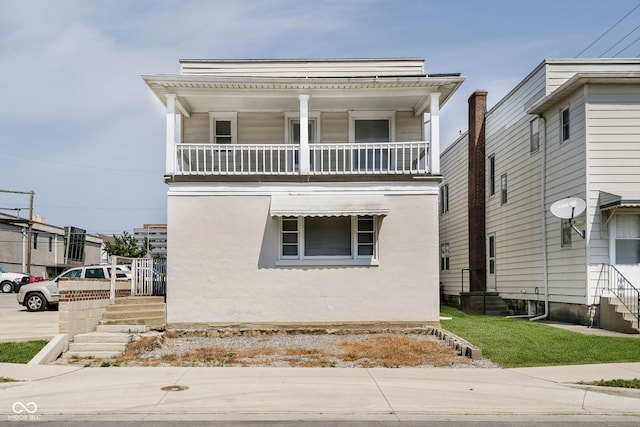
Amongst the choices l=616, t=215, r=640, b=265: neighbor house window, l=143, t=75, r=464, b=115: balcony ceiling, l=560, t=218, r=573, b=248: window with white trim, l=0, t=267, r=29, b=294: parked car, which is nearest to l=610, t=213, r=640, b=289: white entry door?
l=616, t=215, r=640, b=265: neighbor house window

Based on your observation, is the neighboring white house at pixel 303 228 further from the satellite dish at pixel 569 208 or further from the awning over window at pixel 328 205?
the satellite dish at pixel 569 208

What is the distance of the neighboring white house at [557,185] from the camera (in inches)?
679

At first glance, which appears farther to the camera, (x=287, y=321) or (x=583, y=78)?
(x=583, y=78)

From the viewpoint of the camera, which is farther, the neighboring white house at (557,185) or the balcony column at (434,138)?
the neighboring white house at (557,185)

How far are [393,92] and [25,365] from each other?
10.4 meters

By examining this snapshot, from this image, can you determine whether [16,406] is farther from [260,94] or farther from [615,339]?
[615,339]

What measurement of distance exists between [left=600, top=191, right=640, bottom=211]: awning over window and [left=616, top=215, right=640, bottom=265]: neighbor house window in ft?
1.77

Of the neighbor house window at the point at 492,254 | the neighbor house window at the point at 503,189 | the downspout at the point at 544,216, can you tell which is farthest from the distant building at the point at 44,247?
the downspout at the point at 544,216

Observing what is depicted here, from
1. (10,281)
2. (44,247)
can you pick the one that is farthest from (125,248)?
(10,281)

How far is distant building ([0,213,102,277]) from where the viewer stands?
50.2 m

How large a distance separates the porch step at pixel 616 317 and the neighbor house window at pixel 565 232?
2.12 m

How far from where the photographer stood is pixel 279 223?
53.8 ft

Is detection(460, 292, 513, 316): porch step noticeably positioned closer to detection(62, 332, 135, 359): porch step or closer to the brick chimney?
the brick chimney

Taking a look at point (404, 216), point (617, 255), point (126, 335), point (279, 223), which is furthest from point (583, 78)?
point (126, 335)
